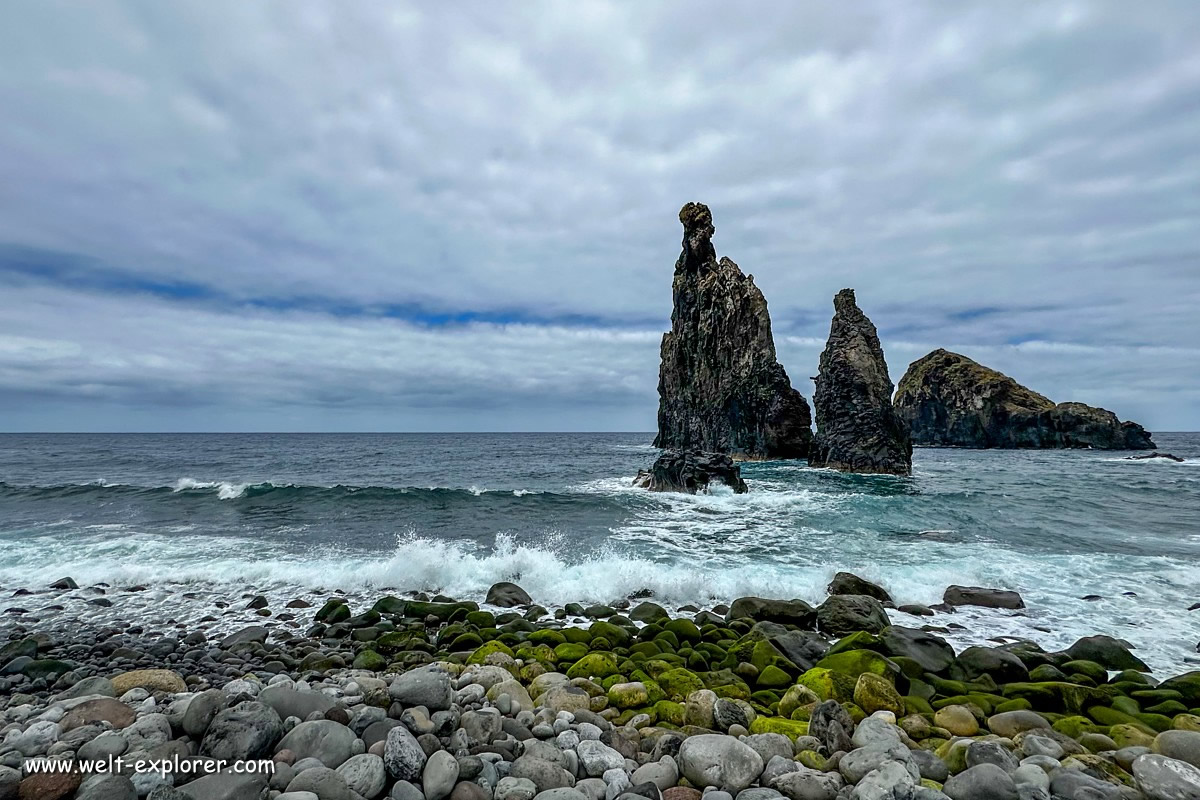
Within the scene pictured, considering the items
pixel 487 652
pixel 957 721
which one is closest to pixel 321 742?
pixel 487 652

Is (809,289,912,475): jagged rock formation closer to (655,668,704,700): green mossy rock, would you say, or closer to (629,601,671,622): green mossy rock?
(629,601,671,622): green mossy rock

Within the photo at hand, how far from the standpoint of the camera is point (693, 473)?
2984cm

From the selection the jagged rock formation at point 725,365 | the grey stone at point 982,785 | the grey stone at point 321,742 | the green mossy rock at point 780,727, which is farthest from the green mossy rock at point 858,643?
the jagged rock formation at point 725,365

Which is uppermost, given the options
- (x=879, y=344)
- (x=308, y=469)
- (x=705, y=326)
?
(x=705, y=326)

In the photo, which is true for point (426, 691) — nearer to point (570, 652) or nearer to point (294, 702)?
point (294, 702)

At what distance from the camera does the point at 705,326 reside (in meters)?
62.9

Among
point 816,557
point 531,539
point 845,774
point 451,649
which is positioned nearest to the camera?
point 845,774

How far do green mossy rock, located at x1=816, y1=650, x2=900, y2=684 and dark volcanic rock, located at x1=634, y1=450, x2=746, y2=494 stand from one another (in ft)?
72.8

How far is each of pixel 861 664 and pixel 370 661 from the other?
6.73 metres

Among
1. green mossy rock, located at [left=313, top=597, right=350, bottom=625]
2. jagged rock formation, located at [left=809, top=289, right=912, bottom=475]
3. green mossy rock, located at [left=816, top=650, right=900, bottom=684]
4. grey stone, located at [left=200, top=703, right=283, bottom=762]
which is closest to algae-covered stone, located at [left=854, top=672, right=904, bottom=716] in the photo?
green mossy rock, located at [left=816, top=650, right=900, bottom=684]

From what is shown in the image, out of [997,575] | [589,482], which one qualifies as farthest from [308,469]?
[997,575]

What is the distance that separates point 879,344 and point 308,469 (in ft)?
161

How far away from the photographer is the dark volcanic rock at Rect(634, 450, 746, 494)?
2970 cm

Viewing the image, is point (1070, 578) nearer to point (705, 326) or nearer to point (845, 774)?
point (845, 774)
